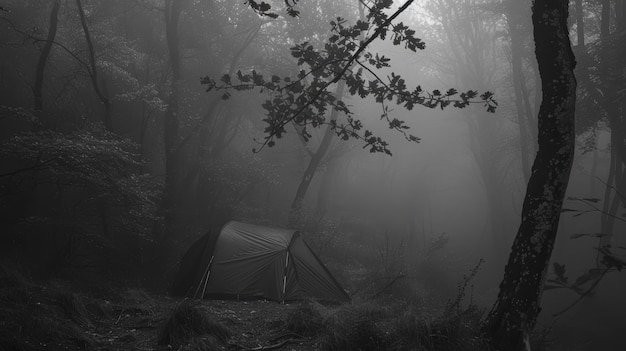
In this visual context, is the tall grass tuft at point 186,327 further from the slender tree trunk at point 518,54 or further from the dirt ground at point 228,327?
the slender tree trunk at point 518,54

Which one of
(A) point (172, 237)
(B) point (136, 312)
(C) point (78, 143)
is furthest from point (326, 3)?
(B) point (136, 312)

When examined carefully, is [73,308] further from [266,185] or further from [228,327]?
[266,185]

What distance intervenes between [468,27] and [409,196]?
16.1 m

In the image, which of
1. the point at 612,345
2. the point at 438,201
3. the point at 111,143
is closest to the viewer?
the point at 111,143

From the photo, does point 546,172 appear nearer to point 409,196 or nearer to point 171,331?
point 171,331

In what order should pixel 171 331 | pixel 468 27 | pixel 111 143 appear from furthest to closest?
pixel 468 27 < pixel 111 143 < pixel 171 331

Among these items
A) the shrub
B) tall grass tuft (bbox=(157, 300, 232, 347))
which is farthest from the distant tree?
Answer: the shrub

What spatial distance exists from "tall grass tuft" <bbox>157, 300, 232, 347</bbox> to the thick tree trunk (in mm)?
3472

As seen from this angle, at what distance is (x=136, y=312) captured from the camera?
7.22 meters

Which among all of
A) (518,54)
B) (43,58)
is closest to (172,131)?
(43,58)

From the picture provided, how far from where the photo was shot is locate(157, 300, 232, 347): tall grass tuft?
214 inches

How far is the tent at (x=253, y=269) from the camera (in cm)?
944

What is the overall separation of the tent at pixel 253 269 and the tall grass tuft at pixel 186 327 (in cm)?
349

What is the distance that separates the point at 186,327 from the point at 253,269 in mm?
4294
